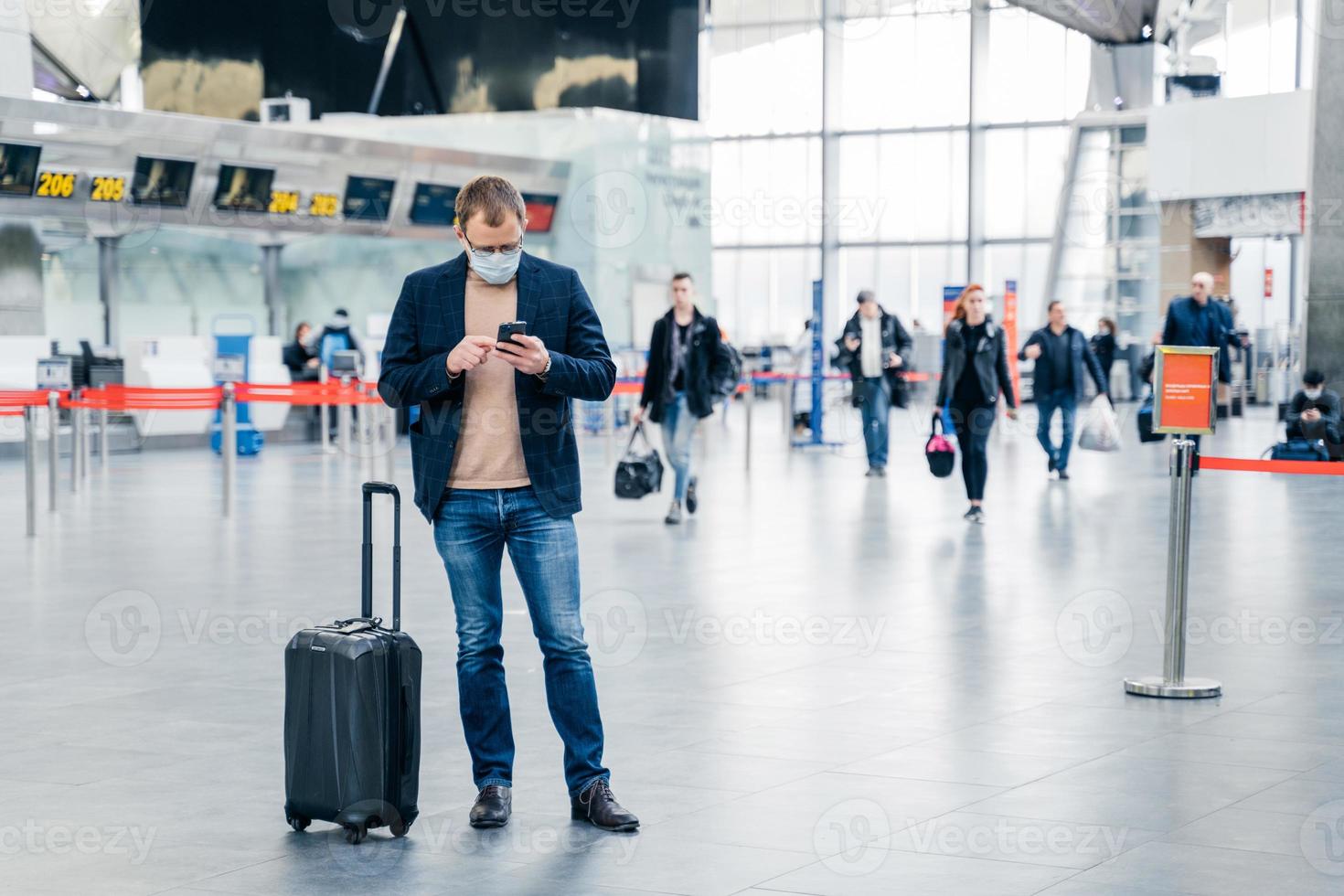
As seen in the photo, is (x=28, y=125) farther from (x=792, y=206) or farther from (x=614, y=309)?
(x=792, y=206)

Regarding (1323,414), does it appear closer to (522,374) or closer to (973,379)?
(973,379)

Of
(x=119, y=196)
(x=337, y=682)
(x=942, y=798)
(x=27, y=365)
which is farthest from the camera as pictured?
(x=119, y=196)

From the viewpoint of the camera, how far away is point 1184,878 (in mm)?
4242

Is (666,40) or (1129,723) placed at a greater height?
(666,40)

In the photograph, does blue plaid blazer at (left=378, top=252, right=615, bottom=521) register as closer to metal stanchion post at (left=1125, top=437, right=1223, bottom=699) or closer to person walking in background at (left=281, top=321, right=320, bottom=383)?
metal stanchion post at (left=1125, top=437, right=1223, bottom=699)

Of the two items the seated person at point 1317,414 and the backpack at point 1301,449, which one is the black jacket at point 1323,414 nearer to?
the seated person at point 1317,414

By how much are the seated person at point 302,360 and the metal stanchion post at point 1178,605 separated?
1831 centimetres

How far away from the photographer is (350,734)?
4621mm

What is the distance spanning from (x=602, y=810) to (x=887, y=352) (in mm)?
13172

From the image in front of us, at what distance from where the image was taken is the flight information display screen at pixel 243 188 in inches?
967

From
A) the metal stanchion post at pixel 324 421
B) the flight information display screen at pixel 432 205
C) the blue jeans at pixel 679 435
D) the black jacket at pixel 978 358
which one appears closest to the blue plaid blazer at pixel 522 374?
the blue jeans at pixel 679 435

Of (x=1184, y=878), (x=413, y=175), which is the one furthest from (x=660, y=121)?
(x=1184, y=878)

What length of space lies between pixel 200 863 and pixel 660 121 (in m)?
27.5

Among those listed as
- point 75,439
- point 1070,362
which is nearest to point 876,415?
point 1070,362
